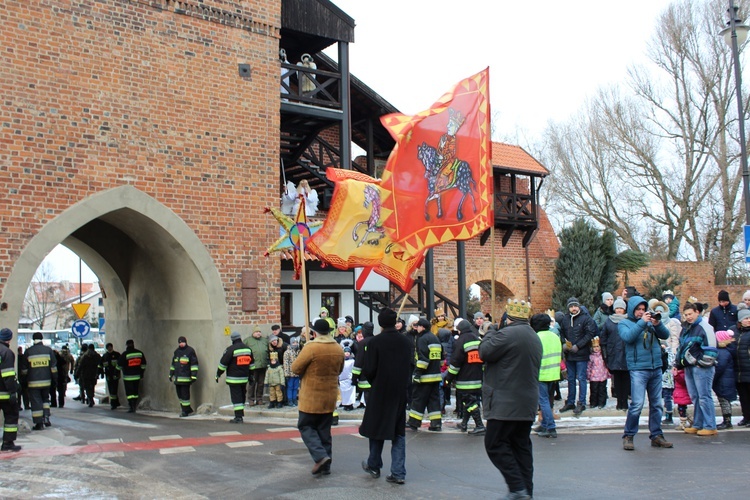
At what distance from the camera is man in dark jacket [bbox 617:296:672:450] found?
892 centimetres

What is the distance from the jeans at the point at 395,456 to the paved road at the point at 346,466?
15 cm

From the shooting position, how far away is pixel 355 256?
11930mm

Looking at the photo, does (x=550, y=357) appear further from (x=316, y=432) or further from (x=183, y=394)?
(x=183, y=394)

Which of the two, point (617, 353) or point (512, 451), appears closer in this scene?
point (512, 451)

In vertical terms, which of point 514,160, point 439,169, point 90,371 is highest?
point 514,160

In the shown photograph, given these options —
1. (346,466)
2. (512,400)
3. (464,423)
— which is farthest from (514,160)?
(512,400)

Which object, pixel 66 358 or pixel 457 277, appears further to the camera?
pixel 457 277

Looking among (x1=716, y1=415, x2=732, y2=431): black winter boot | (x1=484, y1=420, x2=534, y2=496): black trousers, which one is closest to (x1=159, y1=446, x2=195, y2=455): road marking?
(x1=484, y1=420, x2=534, y2=496): black trousers

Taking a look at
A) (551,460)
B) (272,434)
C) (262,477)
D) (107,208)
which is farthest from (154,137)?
(551,460)

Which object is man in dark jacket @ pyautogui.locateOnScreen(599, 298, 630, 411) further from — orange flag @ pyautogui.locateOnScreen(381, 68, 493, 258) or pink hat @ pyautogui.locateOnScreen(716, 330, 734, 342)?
orange flag @ pyautogui.locateOnScreen(381, 68, 493, 258)

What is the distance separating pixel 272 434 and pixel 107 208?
17.6ft

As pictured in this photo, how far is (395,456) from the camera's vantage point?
7684 millimetres

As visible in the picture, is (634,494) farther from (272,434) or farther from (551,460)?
(272,434)

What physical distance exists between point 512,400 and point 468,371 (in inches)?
177
